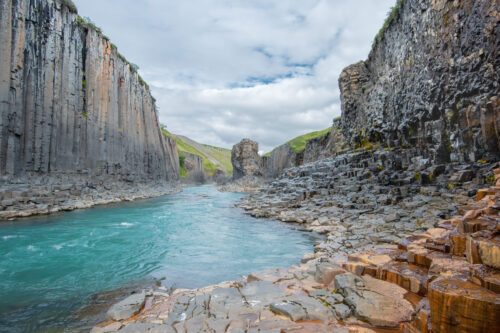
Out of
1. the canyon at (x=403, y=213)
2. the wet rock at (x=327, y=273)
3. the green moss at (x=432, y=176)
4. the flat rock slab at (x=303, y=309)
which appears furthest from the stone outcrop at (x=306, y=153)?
the flat rock slab at (x=303, y=309)

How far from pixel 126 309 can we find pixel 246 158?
60818mm

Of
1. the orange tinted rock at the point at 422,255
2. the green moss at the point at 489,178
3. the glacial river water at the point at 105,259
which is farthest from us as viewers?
the green moss at the point at 489,178

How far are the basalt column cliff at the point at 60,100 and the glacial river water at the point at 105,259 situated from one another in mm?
7024

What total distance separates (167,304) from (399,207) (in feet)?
39.2

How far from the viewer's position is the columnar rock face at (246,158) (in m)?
65.0

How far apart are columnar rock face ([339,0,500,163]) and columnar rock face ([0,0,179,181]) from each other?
27.8 meters

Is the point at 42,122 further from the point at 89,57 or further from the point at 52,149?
the point at 89,57

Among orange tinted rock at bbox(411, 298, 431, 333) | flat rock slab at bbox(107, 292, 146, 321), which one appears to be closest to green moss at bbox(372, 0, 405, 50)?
orange tinted rock at bbox(411, 298, 431, 333)

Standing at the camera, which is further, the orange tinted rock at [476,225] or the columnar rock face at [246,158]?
the columnar rock face at [246,158]

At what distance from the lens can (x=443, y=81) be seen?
13.0 m

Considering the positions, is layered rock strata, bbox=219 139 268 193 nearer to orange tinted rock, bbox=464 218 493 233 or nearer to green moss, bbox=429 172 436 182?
green moss, bbox=429 172 436 182

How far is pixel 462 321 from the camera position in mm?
2527

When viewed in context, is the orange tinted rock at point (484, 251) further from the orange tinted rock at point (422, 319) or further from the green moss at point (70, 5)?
the green moss at point (70, 5)

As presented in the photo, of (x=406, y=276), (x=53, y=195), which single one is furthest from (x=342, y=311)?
(x=53, y=195)
